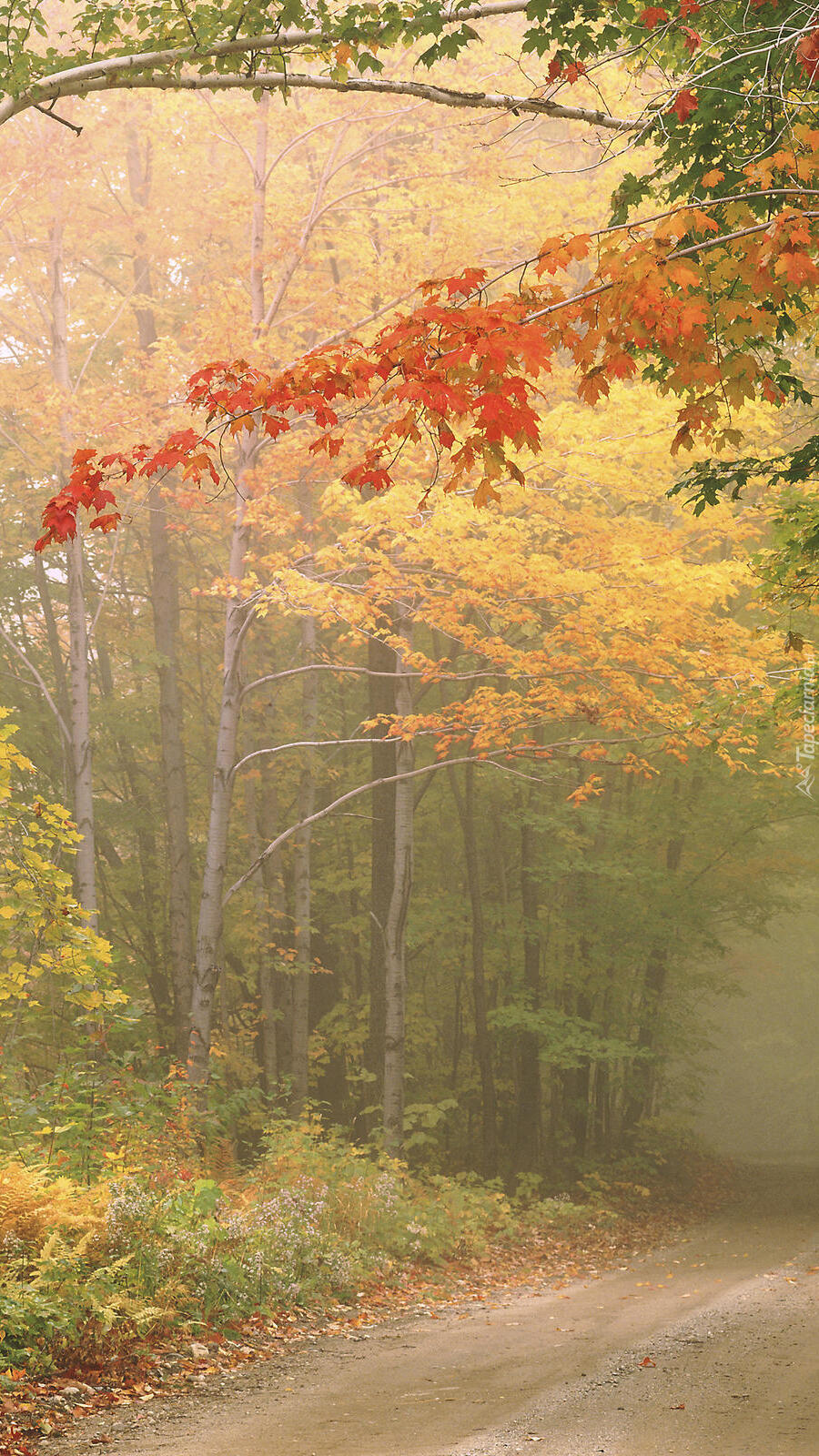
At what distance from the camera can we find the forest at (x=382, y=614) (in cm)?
443

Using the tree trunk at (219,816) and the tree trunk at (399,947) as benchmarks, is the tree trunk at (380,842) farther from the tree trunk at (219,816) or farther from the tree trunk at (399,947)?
the tree trunk at (219,816)

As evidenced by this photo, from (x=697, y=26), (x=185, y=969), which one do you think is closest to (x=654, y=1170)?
(x=185, y=969)

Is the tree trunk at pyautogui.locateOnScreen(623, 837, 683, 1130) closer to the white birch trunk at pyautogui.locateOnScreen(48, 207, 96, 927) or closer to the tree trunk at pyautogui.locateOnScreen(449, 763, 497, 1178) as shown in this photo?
the tree trunk at pyautogui.locateOnScreen(449, 763, 497, 1178)

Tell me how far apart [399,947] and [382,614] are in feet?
13.2

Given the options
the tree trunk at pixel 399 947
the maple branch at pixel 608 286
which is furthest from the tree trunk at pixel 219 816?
the maple branch at pixel 608 286

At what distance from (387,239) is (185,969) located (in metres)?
9.84

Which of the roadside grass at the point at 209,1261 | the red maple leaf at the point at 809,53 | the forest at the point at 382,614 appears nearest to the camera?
the red maple leaf at the point at 809,53

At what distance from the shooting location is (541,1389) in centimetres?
570

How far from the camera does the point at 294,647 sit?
19781 mm

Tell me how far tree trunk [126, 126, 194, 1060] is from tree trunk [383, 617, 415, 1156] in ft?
12.4

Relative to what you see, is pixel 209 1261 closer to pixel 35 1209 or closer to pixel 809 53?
pixel 35 1209

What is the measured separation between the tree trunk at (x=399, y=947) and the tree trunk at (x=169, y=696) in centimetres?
376

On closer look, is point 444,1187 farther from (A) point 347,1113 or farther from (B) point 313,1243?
(A) point 347,1113

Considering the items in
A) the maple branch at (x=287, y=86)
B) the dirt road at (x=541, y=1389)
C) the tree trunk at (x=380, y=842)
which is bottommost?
the dirt road at (x=541, y=1389)
